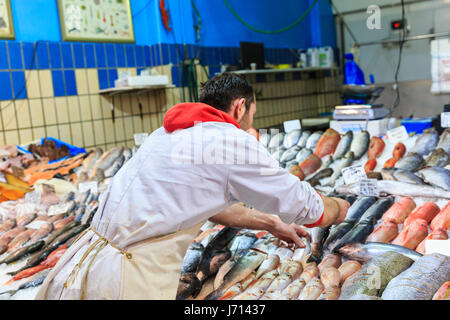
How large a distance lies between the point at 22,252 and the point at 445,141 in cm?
269

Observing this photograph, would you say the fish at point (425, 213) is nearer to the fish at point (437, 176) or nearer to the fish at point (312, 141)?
the fish at point (437, 176)

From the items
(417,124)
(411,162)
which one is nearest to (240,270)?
(411,162)

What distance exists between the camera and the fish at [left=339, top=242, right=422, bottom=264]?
70.6 inches

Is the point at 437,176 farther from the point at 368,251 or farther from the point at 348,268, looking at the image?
the point at 348,268

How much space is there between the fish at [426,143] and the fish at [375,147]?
0.20 m

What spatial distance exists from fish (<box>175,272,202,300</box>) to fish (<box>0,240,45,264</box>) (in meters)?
1.15

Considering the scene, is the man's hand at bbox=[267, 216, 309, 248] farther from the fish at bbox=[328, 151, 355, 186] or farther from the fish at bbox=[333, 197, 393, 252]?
the fish at bbox=[328, 151, 355, 186]

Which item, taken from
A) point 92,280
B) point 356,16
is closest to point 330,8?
point 356,16

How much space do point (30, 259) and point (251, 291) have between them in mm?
1413

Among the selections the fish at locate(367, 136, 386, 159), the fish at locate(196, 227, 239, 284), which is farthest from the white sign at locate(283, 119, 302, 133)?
the fish at locate(196, 227, 239, 284)

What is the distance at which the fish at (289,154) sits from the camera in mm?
3209

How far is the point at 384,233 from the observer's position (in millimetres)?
2059

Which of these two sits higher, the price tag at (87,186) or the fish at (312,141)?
the fish at (312,141)

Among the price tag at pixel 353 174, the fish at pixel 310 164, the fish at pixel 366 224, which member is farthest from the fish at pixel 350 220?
the fish at pixel 310 164
